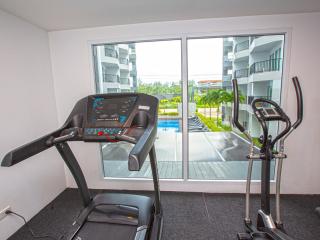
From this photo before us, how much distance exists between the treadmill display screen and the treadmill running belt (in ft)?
3.03

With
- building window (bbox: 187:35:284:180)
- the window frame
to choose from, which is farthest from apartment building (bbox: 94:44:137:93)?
building window (bbox: 187:35:284:180)

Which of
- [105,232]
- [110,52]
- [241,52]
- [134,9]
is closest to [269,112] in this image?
[241,52]

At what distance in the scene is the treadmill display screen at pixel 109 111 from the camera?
1.46 metres

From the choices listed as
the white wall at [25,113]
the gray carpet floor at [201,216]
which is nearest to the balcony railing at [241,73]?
the gray carpet floor at [201,216]

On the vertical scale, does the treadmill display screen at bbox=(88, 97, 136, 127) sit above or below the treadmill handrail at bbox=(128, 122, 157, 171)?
above

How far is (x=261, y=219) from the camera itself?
5.22 feet

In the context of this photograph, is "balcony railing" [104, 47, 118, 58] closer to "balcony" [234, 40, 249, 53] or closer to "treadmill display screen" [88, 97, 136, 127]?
"treadmill display screen" [88, 97, 136, 127]

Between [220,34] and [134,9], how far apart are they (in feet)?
3.47

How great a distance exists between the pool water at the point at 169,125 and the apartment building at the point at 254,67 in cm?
76

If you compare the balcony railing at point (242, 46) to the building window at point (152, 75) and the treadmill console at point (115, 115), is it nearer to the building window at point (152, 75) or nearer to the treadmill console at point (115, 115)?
the building window at point (152, 75)

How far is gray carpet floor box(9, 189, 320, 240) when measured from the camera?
1.79 m

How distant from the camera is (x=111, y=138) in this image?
1.36m

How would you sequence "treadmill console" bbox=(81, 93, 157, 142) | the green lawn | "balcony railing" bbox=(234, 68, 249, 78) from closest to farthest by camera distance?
1. "treadmill console" bbox=(81, 93, 157, 142)
2. "balcony railing" bbox=(234, 68, 249, 78)
3. the green lawn

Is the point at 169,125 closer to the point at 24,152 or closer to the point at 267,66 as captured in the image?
the point at 267,66
